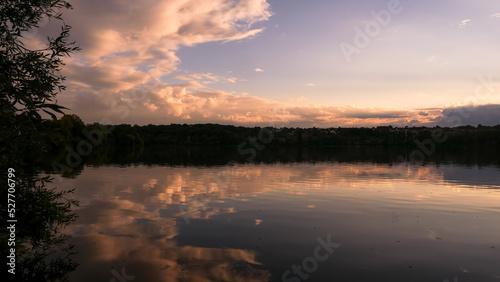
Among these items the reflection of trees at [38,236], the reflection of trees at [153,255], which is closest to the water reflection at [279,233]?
the reflection of trees at [153,255]

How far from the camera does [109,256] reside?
17.5 m

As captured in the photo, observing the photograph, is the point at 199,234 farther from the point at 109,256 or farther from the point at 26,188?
the point at 26,188

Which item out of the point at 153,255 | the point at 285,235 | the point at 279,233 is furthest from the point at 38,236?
the point at 285,235

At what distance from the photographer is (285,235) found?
2194cm

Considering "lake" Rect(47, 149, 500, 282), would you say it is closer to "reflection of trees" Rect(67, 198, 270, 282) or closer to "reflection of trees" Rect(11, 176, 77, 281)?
"reflection of trees" Rect(67, 198, 270, 282)

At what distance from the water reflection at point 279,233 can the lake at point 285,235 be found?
0.07 metres

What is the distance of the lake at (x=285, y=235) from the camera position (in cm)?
1595

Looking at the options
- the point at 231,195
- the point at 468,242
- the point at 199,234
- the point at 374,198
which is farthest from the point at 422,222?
the point at 231,195

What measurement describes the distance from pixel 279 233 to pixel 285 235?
60cm

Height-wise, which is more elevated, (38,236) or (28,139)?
(28,139)

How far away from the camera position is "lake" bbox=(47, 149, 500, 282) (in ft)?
52.3

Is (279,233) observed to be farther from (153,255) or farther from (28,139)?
(28,139)

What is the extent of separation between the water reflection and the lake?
0.21 ft

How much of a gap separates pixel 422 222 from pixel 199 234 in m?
17.3
